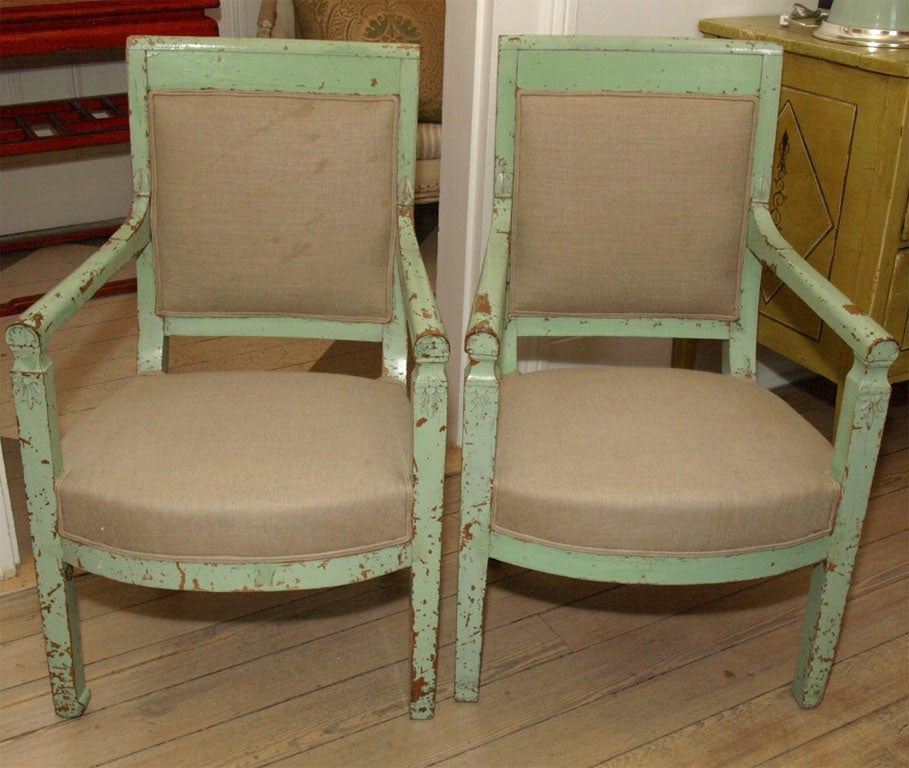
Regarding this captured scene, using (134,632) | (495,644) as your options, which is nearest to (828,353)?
(495,644)

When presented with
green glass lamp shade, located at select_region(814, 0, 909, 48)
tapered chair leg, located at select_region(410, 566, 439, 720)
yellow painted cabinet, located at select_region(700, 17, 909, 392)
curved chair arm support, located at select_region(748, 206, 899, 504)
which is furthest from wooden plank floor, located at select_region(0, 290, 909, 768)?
green glass lamp shade, located at select_region(814, 0, 909, 48)

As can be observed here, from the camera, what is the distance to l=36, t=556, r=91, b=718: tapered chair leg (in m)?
1.63

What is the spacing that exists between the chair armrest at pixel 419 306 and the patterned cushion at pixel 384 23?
6.20 ft

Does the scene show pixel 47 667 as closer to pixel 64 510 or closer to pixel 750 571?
pixel 64 510

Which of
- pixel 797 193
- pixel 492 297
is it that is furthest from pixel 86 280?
pixel 797 193

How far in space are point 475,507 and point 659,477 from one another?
266mm

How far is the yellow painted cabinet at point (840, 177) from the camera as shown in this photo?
80.0 inches

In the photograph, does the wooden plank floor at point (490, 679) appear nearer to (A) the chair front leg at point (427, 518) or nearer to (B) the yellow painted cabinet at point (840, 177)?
(A) the chair front leg at point (427, 518)

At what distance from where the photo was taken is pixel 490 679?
1.89m

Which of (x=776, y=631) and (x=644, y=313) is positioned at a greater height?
(x=644, y=313)

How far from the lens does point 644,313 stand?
1.94m

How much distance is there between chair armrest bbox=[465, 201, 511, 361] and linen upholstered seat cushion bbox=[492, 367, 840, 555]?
18 cm

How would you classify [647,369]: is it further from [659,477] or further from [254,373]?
[254,373]

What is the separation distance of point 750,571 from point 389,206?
2.63ft
